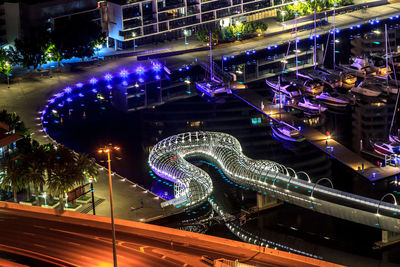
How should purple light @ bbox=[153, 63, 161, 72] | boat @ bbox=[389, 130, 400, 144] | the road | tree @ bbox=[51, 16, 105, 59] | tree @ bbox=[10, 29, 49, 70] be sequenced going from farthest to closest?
purple light @ bbox=[153, 63, 161, 72]
tree @ bbox=[51, 16, 105, 59]
tree @ bbox=[10, 29, 49, 70]
boat @ bbox=[389, 130, 400, 144]
the road

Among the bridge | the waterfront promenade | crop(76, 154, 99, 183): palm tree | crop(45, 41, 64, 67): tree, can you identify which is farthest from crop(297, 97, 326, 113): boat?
the bridge

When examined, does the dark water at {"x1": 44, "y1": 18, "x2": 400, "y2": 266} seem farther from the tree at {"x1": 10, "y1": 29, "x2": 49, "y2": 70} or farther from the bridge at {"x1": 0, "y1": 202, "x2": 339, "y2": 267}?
the tree at {"x1": 10, "y1": 29, "x2": 49, "y2": 70}

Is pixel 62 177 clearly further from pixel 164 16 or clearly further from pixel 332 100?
pixel 164 16

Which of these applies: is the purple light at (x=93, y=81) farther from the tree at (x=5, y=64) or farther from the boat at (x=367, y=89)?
the boat at (x=367, y=89)

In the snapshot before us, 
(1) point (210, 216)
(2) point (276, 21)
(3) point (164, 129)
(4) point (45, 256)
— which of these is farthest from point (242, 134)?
(2) point (276, 21)

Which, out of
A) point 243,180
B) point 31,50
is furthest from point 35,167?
point 31,50

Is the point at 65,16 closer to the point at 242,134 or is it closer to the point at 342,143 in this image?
the point at 242,134
